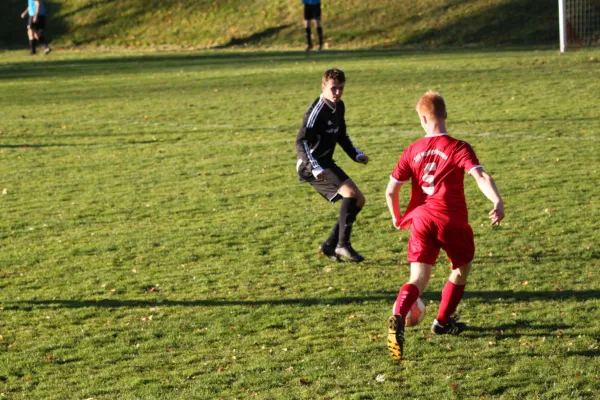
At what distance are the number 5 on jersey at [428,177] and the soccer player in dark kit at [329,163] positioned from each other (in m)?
2.47

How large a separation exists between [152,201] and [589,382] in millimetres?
7138

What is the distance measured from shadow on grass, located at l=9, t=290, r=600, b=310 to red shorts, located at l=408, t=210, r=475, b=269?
1.27 m

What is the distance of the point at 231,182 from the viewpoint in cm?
1275

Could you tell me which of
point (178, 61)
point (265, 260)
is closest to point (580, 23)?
point (178, 61)

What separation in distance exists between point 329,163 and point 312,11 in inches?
856

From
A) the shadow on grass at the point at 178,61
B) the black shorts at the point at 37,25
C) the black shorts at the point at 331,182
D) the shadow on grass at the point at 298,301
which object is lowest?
the shadow on grass at the point at 298,301

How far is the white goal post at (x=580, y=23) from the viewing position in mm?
26984

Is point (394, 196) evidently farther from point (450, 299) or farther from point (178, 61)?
point (178, 61)

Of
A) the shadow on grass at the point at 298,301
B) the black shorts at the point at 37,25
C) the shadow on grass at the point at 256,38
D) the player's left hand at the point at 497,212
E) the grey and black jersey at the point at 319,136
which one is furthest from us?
the shadow on grass at the point at 256,38

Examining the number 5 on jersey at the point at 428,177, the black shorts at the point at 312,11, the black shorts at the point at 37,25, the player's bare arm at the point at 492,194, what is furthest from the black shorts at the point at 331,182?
the black shorts at the point at 37,25

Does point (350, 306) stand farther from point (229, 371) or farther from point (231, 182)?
point (231, 182)

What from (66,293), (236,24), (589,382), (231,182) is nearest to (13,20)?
(236,24)

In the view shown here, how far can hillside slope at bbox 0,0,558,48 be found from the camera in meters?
30.4

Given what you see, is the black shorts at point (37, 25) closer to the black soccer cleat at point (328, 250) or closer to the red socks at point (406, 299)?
the black soccer cleat at point (328, 250)
